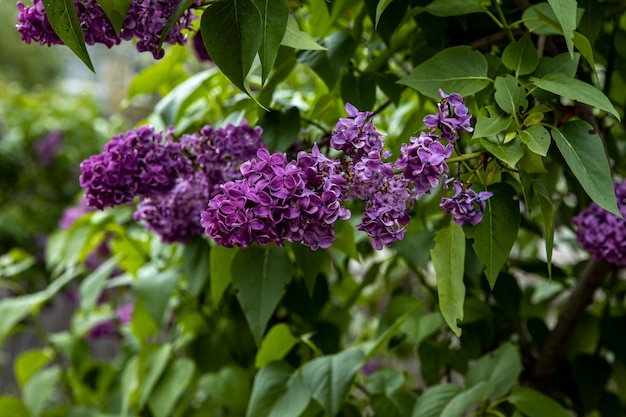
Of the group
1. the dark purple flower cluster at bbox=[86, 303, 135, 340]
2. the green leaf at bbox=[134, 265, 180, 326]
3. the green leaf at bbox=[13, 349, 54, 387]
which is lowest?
the dark purple flower cluster at bbox=[86, 303, 135, 340]

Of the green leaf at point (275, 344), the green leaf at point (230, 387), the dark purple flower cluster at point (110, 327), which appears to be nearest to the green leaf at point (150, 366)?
the green leaf at point (230, 387)

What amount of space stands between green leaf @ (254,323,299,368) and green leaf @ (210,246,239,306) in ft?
0.61

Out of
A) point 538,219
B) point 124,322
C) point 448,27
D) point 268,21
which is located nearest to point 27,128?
point 124,322

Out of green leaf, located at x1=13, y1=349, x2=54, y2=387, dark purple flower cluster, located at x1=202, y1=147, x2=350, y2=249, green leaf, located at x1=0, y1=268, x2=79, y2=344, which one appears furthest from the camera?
green leaf, located at x1=13, y1=349, x2=54, y2=387

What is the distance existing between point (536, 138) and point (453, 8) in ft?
0.73

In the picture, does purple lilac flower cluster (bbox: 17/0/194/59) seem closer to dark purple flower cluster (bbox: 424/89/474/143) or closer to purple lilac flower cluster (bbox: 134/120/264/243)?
purple lilac flower cluster (bbox: 134/120/264/243)

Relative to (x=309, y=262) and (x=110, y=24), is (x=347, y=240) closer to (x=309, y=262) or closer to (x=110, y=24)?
(x=309, y=262)

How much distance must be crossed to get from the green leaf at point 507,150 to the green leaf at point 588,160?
0.13 feet

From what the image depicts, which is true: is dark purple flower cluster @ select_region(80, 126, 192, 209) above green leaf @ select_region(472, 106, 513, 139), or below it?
below

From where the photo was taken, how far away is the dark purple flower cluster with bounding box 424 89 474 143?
2.29 feet

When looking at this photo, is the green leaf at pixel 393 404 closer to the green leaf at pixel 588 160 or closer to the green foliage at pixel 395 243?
the green foliage at pixel 395 243

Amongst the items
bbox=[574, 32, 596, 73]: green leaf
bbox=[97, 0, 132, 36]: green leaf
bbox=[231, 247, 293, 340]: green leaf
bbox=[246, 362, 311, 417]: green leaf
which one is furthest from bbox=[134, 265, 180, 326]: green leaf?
bbox=[574, 32, 596, 73]: green leaf

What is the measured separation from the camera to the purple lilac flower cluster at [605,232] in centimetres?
99

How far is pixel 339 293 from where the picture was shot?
162 cm
